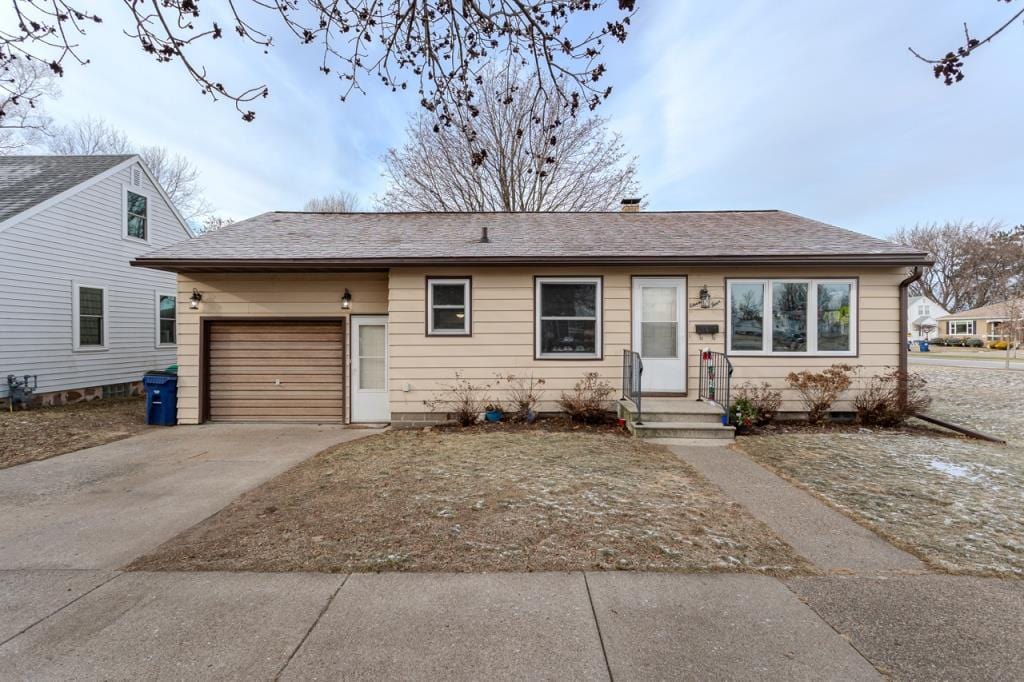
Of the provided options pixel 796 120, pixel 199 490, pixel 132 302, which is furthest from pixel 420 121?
pixel 199 490

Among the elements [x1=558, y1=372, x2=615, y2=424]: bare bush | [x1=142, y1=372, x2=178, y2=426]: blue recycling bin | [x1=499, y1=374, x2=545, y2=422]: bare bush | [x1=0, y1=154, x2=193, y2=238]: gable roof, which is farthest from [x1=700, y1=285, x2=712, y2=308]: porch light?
[x1=0, y1=154, x2=193, y2=238]: gable roof

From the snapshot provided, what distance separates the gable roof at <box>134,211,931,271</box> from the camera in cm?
735

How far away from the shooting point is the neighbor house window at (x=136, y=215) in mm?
11945

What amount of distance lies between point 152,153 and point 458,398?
90.9 ft

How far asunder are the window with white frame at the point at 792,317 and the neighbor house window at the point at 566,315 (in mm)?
2399

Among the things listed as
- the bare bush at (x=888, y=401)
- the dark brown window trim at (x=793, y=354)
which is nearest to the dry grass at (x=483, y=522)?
the dark brown window trim at (x=793, y=354)

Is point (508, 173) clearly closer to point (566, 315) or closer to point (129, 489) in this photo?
point (566, 315)

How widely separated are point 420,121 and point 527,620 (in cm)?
1716

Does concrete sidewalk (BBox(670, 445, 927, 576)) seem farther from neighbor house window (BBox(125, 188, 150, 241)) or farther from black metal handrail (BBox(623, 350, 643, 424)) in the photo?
neighbor house window (BBox(125, 188, 150, 241))

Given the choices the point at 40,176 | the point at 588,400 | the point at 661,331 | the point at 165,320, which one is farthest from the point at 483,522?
the point at 40,176

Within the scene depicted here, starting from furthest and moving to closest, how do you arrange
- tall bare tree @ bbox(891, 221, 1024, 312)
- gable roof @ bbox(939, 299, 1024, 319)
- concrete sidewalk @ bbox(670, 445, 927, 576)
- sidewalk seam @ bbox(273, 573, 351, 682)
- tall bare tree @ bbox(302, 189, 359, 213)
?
tall bare tree @ bbox(891, 221, 1024, 312) < gable roof @ bbox(939, 299, 1024, 319) < tall bare tree @ bbox(302, 189, 359, 213) < concrete sidewalk @ bbox(670, 445, 927, 576) < sidewalk seam @ bbox(273, 573, 351, 682)

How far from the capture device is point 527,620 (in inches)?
93.4

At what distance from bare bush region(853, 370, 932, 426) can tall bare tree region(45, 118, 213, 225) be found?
25417mm

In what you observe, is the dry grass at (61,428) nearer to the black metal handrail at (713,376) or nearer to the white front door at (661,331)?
the white front door at (661,331)
